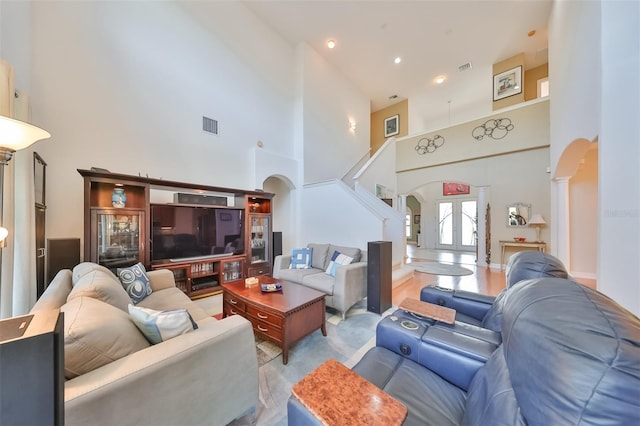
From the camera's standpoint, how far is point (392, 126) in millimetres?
9055

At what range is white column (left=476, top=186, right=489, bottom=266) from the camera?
20.6ft

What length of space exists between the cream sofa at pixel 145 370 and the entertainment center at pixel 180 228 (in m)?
1.62

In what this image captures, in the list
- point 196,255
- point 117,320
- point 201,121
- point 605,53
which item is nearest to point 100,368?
point 117,320

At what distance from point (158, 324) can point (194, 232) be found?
2.79 m

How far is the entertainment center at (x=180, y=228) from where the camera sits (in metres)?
2.90

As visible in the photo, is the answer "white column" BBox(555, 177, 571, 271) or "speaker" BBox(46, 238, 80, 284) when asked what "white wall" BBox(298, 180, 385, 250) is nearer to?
"white column" BBox(555, 177, 571, 271)

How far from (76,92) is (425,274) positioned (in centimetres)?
691

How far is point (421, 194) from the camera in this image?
10.1m

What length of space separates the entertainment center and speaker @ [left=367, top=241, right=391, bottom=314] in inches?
91.9

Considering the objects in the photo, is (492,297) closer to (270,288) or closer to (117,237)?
(270,288)

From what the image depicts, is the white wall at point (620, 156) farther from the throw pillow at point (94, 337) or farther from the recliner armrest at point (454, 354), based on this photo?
the throw pillow at point (94, 337)

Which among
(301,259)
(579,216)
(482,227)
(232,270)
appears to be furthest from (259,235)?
(579,216)

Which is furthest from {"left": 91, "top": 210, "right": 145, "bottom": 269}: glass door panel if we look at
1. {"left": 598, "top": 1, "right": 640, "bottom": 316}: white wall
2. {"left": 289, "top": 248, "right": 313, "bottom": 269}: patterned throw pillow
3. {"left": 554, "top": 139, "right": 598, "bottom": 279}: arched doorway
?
Answer: {"left": 554, "top": 139, "right": 598, "bottom": 279}: arched doorway

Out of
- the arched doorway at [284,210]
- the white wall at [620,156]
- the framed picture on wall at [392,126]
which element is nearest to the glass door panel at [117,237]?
the arched doorway at [284,210]
